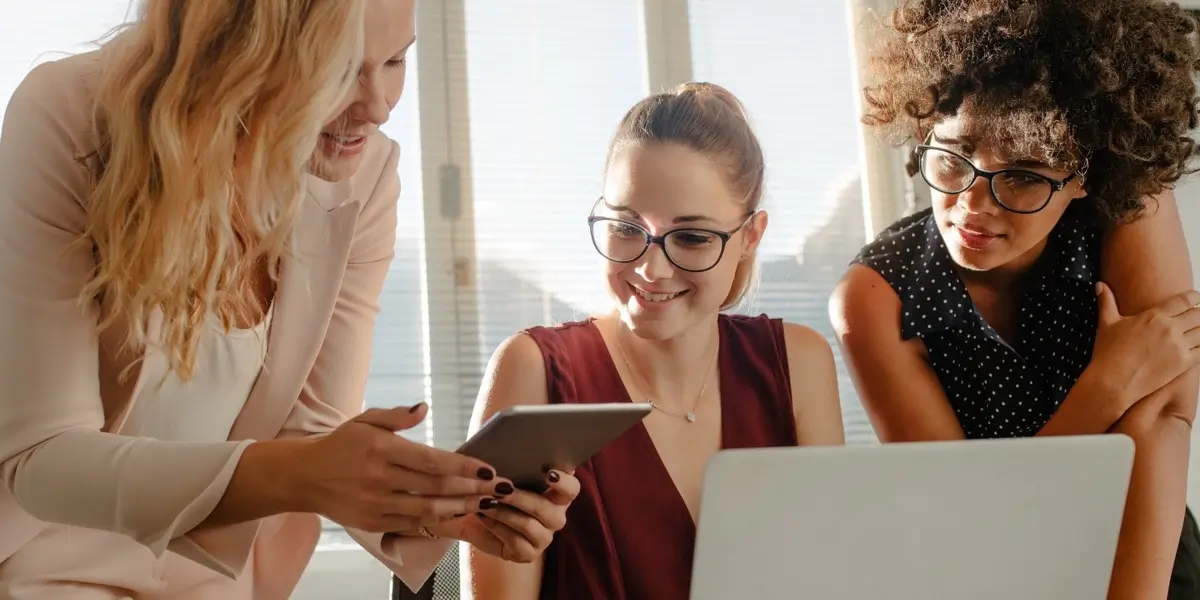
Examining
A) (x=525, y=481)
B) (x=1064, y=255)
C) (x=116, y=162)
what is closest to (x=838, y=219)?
(x=1064, y=255)

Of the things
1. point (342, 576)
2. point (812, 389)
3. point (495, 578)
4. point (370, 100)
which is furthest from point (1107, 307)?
point (342, 576)

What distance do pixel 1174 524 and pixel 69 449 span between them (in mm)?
1363

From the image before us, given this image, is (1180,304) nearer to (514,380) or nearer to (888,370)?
(888,370)

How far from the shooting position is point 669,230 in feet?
5.24

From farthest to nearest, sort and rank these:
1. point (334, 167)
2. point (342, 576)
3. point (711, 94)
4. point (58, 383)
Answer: point (342, 576), point (711, 94), point (334, 167), point (58, 383)

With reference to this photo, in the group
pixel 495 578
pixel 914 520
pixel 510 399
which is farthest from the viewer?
pixel 510 399

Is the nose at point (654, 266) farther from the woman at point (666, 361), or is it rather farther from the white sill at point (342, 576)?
the white sill at point (342, 576)

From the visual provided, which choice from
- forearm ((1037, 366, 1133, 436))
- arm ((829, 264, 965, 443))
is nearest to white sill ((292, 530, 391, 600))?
arm ((829, 264, 965, 443))

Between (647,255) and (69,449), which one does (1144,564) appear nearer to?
(647,255)

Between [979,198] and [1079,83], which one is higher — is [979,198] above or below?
below

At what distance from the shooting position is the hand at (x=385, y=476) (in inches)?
38.6

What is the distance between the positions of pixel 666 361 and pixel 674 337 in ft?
0.13

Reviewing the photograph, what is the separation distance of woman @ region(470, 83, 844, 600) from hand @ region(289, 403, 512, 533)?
450 millimetres

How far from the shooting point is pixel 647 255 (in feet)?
5.20
